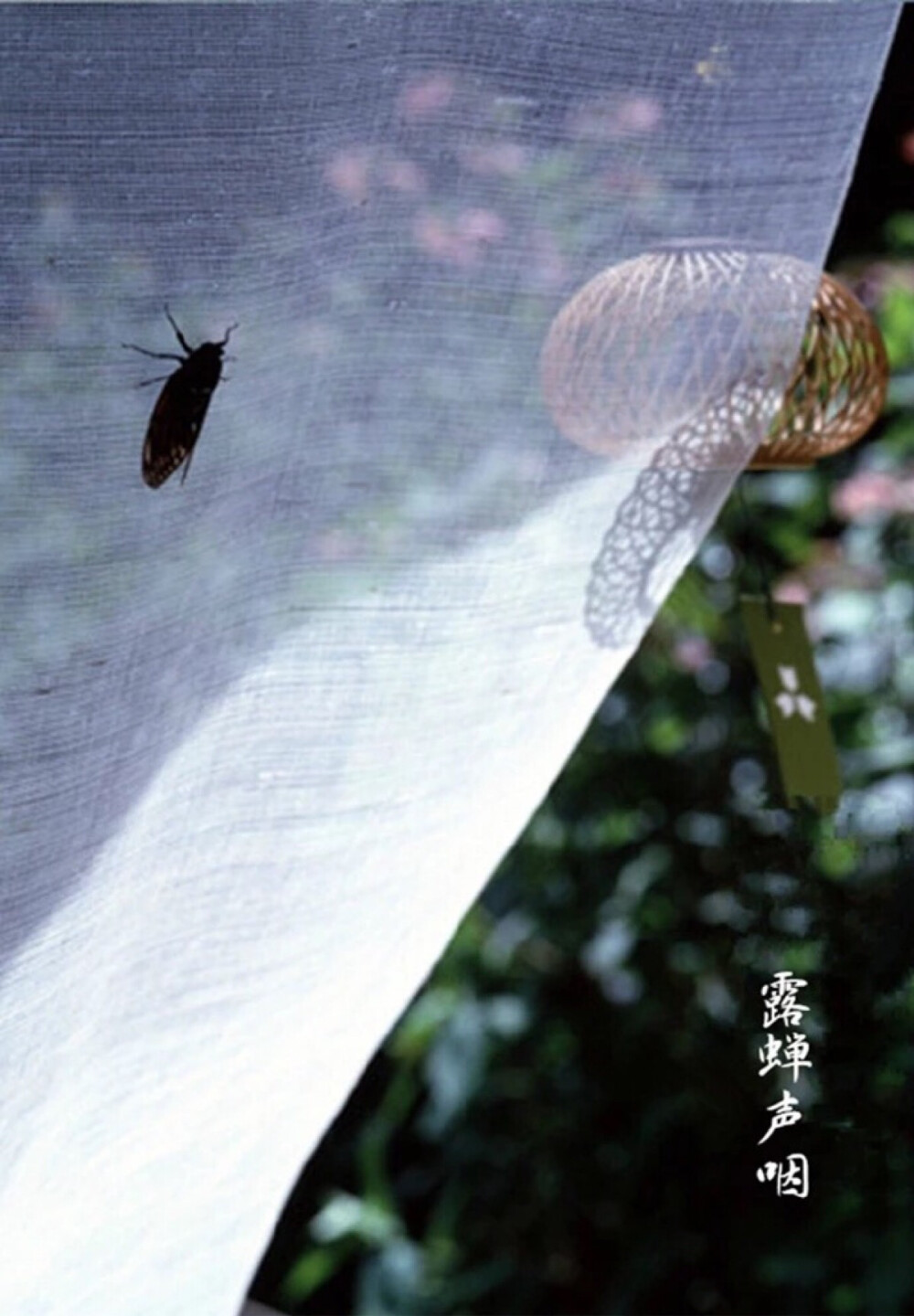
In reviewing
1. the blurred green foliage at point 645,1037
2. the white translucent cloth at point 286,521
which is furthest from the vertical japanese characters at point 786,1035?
the blurred green foliage at point 645,1037

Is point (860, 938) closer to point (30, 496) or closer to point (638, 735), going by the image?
point (30, 496)

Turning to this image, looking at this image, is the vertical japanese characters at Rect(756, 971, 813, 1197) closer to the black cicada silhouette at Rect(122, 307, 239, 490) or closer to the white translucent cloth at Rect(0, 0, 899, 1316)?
the white translucent cloth at Rect(0, 0, 899, 1316)

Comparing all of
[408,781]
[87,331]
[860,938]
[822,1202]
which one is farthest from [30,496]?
[822,1202]

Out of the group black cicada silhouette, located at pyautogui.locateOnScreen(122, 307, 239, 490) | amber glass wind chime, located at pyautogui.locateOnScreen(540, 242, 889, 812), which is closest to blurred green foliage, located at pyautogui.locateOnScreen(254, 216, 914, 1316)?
amber glass wind chime, located at pyautogui.locateOnScreen(540, 242, 889, 812)

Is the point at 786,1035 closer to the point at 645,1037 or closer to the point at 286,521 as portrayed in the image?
the point at 286,521

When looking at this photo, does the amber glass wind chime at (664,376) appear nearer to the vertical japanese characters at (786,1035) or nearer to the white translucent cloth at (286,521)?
the white translucent cloth at (286,521)

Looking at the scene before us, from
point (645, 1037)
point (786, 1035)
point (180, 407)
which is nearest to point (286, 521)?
point (180, 407)
